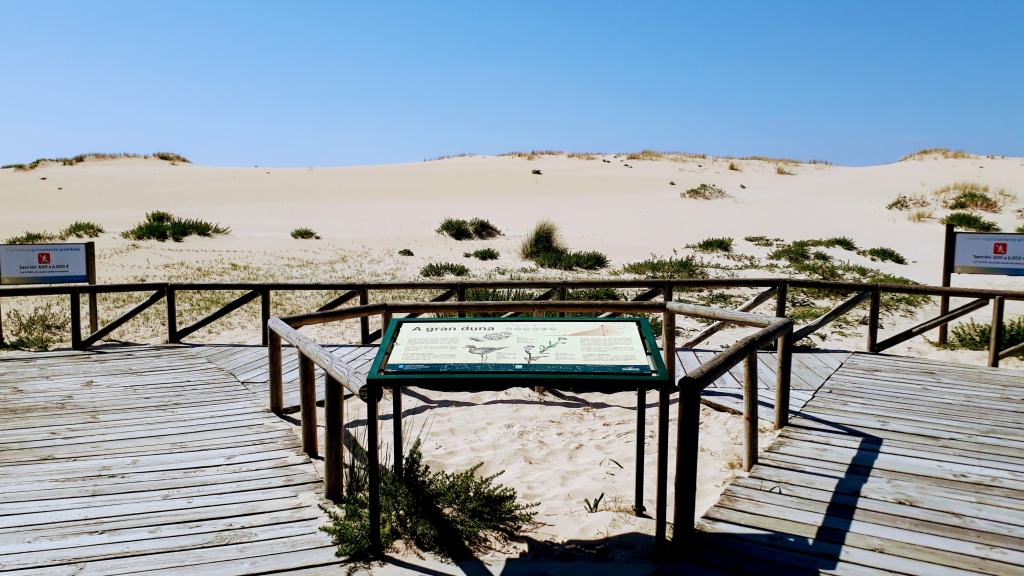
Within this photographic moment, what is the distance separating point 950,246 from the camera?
9586 millimetres

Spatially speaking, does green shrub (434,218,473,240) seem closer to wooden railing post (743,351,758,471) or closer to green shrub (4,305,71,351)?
green shrub (4,305,71,351)

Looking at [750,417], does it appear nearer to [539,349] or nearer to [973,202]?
[539,349]

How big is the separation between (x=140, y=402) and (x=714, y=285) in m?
6.35

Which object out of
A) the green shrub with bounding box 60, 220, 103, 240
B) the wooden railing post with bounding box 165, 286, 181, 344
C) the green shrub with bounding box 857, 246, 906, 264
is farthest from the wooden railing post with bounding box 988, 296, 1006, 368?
the green shrub with bounding box 60, 220, 103, 240

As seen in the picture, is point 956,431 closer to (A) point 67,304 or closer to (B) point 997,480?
(B) point 997,480

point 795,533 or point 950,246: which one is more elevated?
point 950,246

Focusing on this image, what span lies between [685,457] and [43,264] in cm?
925

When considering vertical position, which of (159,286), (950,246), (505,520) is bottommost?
(505,520)

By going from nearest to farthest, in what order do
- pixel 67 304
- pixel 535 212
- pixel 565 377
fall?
pixel 565 377 < pixel 67 304 < pixel 535 212

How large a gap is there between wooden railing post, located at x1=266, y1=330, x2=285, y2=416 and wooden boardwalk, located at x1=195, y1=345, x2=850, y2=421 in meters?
0.25

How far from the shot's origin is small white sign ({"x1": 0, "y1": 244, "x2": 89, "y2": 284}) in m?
9.45

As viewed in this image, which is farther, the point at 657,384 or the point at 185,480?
the point at 185,480

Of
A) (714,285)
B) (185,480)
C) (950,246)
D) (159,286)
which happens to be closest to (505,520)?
(185,480)

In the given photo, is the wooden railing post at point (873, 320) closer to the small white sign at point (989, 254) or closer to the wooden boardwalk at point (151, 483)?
the small white sign at point (989, 254)
